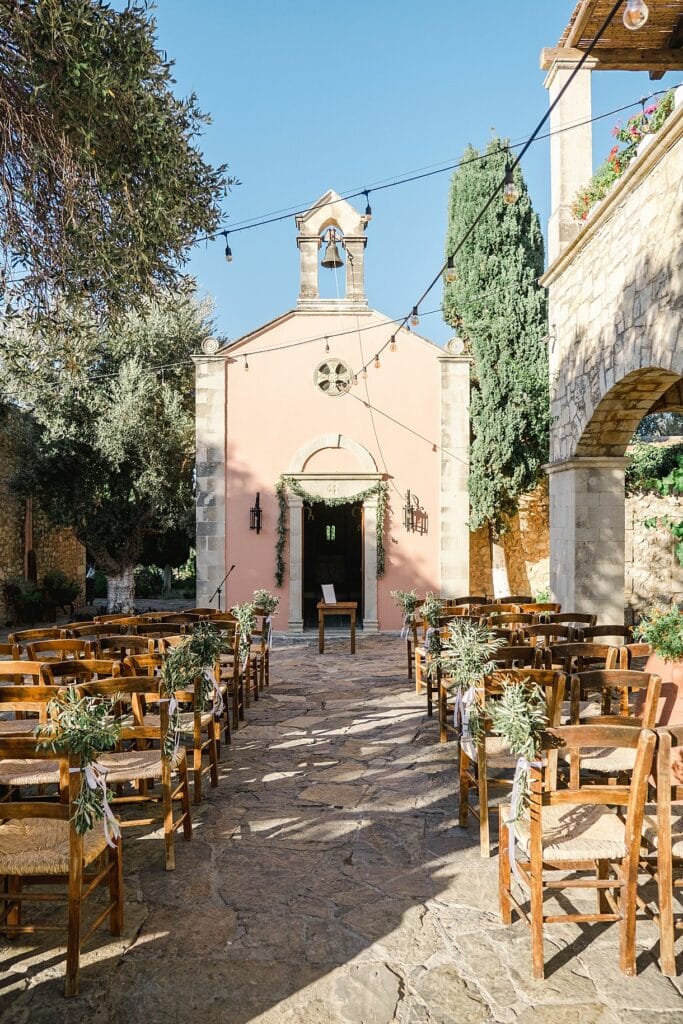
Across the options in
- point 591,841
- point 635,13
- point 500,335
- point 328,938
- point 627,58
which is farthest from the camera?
point 500,335

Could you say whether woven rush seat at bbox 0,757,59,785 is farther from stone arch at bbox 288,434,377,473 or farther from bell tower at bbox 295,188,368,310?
bell tower at bbox 295,188,368,310

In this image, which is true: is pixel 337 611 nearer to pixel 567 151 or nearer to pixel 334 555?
pixel 567 151

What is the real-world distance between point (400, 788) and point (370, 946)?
1.78 m

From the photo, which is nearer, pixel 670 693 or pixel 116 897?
pixel 116 897

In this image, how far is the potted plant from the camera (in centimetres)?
403

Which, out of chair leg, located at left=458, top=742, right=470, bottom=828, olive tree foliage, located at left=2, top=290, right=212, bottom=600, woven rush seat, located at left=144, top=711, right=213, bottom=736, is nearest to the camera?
chair leg, located at left=458, top=742, right=470, bottom=828

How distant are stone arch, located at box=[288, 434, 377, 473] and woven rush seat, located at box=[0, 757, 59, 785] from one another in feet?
28.2

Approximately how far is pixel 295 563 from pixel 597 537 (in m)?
5.51

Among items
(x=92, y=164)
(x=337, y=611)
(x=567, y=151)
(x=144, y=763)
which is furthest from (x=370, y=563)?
(x=144, y=763)

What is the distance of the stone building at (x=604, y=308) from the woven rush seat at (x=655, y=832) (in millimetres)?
3115

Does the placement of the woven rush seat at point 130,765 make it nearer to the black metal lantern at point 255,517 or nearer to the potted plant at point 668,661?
the potted plant at point 668,661

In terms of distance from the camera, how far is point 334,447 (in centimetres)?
1184

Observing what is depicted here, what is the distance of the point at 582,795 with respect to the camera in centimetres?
243

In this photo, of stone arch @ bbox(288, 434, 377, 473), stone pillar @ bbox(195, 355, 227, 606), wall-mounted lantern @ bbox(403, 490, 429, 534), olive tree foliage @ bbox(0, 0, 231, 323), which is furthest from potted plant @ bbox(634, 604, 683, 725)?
stone pillar @ bbox(195, 355, 227, 606)
